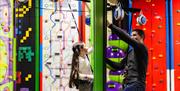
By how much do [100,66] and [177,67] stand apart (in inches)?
83.6

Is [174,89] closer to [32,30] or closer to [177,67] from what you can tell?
[177,67]

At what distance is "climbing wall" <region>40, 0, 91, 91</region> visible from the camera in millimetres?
3420

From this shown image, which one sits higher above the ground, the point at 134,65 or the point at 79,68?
the point at 134,65

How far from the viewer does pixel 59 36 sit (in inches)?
137

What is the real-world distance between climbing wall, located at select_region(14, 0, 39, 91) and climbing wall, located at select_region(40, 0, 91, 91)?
0.30ft

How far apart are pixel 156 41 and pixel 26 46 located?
155 centimetres

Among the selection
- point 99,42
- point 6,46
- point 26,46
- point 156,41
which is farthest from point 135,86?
point 6,46

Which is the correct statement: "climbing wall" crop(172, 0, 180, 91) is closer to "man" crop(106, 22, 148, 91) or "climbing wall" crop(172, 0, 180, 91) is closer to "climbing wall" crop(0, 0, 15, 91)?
"man" crop(106, 22, 148, 91)

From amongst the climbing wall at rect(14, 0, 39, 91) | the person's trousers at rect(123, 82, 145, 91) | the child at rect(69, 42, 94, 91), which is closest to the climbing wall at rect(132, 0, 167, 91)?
the person's trousers at rect(123, 82, 145, 91)

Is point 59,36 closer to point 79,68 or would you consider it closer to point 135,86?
point 79,68

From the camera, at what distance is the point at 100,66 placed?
3.21 feet

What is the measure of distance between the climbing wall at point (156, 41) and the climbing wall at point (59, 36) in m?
0.86

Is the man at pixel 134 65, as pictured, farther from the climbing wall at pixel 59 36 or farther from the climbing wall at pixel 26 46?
the climbing wall at pixel 26 46

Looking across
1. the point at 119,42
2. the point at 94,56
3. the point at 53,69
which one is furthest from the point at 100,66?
the point at 53,69
